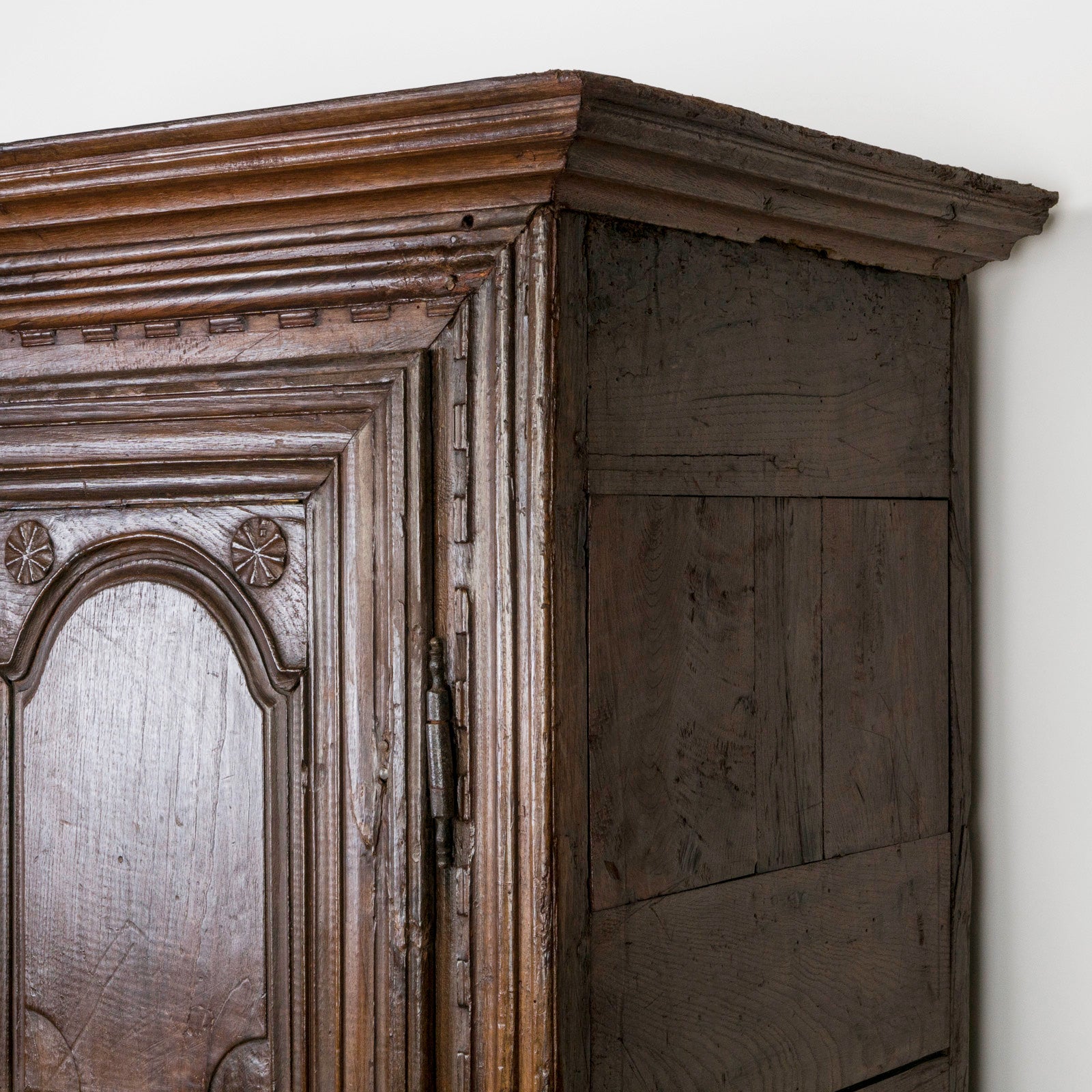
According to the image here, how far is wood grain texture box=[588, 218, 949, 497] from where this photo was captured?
1.14 metres

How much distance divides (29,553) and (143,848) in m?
0.30

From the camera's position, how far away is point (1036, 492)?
1550 mm

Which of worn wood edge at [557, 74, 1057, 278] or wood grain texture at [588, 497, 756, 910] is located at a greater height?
worn wood edge at [557, 74, 1057, 278]

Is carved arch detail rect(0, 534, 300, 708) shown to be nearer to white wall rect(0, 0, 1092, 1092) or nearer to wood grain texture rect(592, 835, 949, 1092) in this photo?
wood grain texture rect(592, 835, 949, 1092)

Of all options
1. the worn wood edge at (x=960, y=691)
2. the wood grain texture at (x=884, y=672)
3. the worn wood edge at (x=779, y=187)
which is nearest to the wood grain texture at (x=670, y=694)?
the wood grain texture at (x=884, y=672)

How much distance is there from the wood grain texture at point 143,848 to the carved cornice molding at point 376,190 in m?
0.29

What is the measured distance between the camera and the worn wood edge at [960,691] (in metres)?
1.50

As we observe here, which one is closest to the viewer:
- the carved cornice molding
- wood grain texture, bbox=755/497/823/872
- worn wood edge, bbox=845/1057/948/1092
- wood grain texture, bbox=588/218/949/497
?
the carved cornice molding

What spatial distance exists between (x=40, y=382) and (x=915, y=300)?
887 millimetres

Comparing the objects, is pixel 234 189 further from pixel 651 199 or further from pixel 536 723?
pixel 536 723

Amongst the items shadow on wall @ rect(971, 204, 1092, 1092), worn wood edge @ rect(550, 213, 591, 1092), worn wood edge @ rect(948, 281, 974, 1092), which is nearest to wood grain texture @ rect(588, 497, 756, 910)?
worn wood edge @ rect(550, 213, 591, 1092)

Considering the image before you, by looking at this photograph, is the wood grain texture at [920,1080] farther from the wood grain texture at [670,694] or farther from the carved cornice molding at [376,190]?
the carved cornice molding at [376,190]

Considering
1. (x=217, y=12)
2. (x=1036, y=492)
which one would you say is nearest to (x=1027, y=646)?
(x=1036, y=492)

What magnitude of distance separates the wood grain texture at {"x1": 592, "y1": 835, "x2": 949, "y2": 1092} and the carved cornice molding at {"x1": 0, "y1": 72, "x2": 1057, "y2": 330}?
1.89ft
